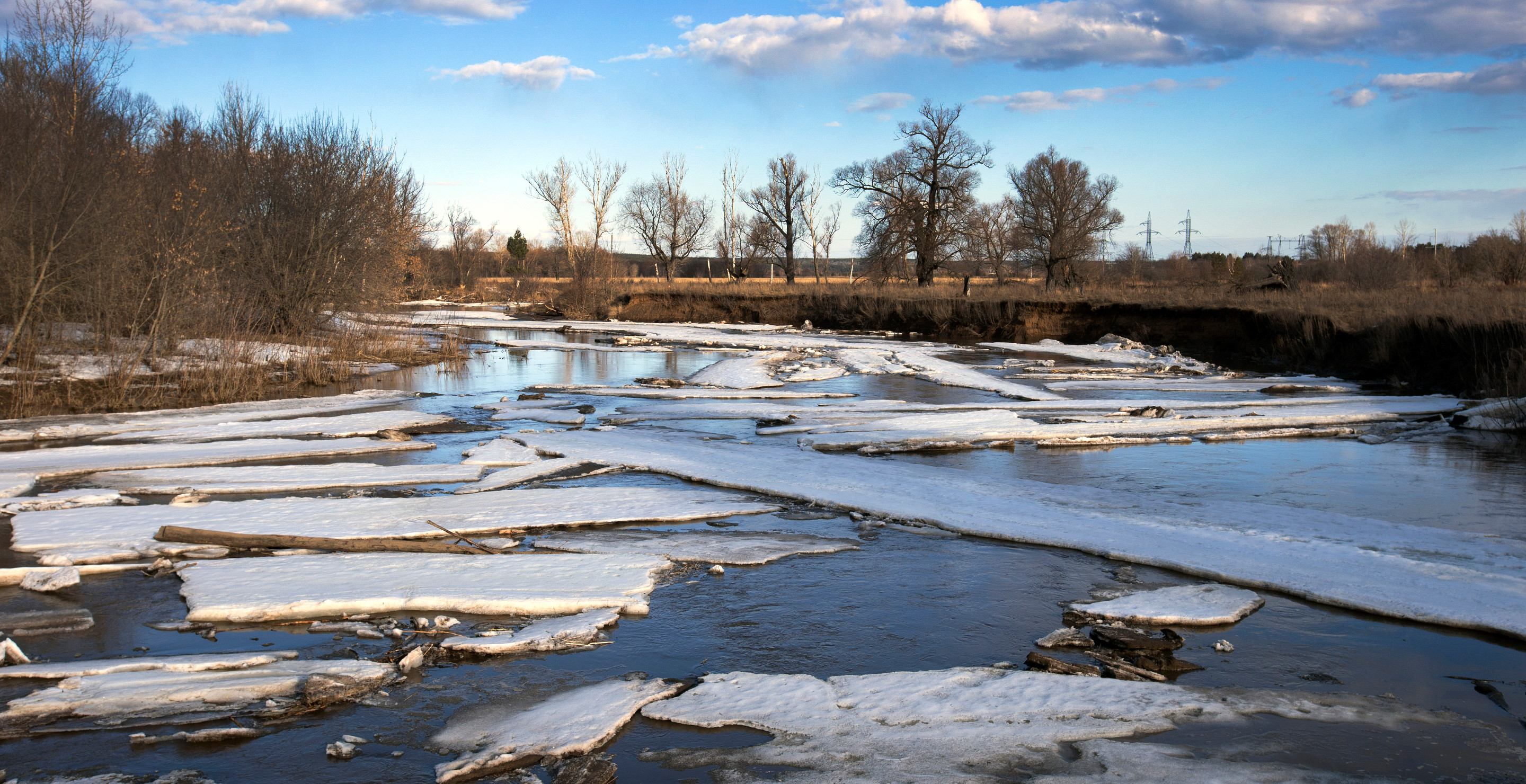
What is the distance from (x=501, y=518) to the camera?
7.45 metres

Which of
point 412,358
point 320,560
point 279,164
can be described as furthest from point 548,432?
point 279,164

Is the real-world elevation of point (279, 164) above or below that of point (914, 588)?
above

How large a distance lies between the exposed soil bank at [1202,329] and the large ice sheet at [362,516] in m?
12.6

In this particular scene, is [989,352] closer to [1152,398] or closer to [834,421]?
[1152,398]

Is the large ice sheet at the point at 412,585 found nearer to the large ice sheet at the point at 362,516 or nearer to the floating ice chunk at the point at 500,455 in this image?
the large ice sheet at the point at 362,516

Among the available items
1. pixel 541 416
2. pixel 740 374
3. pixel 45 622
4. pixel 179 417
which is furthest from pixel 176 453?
pixel 740 374

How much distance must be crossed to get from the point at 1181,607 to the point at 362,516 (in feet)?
19.0

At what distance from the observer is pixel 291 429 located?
11625mm

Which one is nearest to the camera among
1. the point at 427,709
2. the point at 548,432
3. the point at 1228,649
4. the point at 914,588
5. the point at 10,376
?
the point at 427,709

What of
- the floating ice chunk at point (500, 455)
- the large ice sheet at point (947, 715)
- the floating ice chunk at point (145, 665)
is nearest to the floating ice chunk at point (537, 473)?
the floating ice chunk at point (500, 455)

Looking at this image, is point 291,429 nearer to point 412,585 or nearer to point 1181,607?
point 412,585

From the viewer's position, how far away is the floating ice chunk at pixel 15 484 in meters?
8.01

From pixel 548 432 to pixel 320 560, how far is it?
544 cm

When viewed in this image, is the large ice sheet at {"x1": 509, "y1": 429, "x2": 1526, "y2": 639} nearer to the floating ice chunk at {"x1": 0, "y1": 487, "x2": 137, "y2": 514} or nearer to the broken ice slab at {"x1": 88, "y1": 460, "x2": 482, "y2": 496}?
the broken ice slab at {"x1": 88, "y1": 460, "x2": 482, "y2": 496}
